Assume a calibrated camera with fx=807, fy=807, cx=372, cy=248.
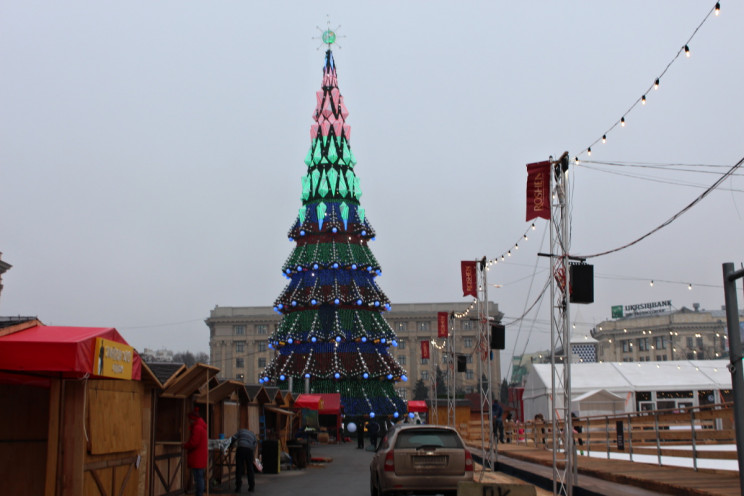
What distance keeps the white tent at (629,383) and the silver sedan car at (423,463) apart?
2289cm

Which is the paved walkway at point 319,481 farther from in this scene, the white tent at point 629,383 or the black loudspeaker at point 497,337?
the white tent at point 629,383

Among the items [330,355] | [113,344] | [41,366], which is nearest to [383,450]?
[113,344]

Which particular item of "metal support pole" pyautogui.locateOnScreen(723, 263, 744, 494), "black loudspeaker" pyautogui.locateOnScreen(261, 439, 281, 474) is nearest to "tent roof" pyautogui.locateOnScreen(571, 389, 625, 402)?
"black loudspeaker" pyautogui.locateOnScreen(261, 439, 281, 474)

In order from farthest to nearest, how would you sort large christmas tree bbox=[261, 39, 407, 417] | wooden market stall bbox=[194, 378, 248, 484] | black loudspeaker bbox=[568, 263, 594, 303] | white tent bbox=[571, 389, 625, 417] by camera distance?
large christmas tree bbox=[261, 39, 407, 417]
white tent bbox=[571, 389, 625, 417]
wooden market stall bbox=[194, 378, 248, 484]
black loudspeaker bbox=[568, 263, 594, 303]

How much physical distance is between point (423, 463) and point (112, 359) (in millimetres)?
6352

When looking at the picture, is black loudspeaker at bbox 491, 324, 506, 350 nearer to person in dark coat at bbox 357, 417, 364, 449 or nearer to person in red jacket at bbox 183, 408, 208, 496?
person in red jacket at bbox 183, 408, 208, 496

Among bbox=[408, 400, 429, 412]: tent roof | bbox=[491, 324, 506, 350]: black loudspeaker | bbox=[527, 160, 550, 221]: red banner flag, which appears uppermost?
bbox=[527, 160, 550, 221]: red banner flag

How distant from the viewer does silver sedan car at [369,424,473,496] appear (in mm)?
14336

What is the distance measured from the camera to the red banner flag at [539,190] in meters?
16.1

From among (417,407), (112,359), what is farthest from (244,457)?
(417,407)

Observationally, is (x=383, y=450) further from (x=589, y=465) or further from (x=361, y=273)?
(x=361, y=273)

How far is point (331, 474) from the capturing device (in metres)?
22.8

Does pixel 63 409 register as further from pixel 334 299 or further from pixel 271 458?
pixel 334 299

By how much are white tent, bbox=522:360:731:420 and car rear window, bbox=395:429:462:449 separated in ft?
74.6
